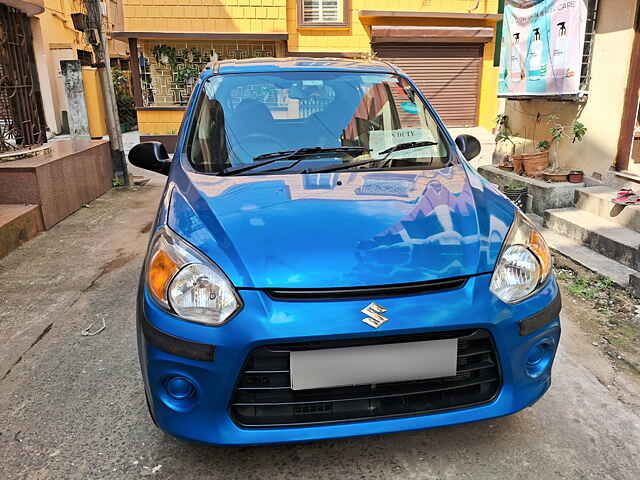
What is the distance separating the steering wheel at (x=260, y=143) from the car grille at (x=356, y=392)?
1.31 metres

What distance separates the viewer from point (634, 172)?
5.30 m

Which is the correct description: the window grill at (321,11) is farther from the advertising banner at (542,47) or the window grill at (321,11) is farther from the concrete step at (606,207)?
the concrete step at (606,207)

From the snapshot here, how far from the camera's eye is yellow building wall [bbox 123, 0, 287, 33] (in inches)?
467

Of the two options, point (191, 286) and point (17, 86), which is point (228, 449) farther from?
point (17, 86)

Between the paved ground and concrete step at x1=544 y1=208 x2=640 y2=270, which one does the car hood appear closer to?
the paved ground

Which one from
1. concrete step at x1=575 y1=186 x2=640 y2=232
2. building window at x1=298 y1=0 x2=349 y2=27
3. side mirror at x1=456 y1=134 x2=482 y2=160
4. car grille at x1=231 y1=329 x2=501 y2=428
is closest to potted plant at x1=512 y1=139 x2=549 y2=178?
concrete step at x1=575 y1=186 x2=640 y2=232

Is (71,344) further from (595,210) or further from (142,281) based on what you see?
(595,210)

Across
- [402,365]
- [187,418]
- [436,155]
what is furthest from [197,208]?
[436,155]

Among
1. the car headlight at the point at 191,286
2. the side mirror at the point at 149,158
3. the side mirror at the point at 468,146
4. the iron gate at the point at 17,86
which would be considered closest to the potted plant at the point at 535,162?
the side mirror at the point at 468,146

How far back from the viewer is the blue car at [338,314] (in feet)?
5.75

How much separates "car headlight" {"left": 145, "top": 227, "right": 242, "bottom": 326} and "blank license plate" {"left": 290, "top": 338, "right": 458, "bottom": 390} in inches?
11.6

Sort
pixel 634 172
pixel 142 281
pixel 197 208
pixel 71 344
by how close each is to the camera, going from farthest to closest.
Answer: pixel 634 172, pixel 71 344, pixel 197 208, pixel 142 281

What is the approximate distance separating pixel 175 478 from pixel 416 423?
0.96m

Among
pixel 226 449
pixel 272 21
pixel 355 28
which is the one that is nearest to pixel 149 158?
pixel 226 449
